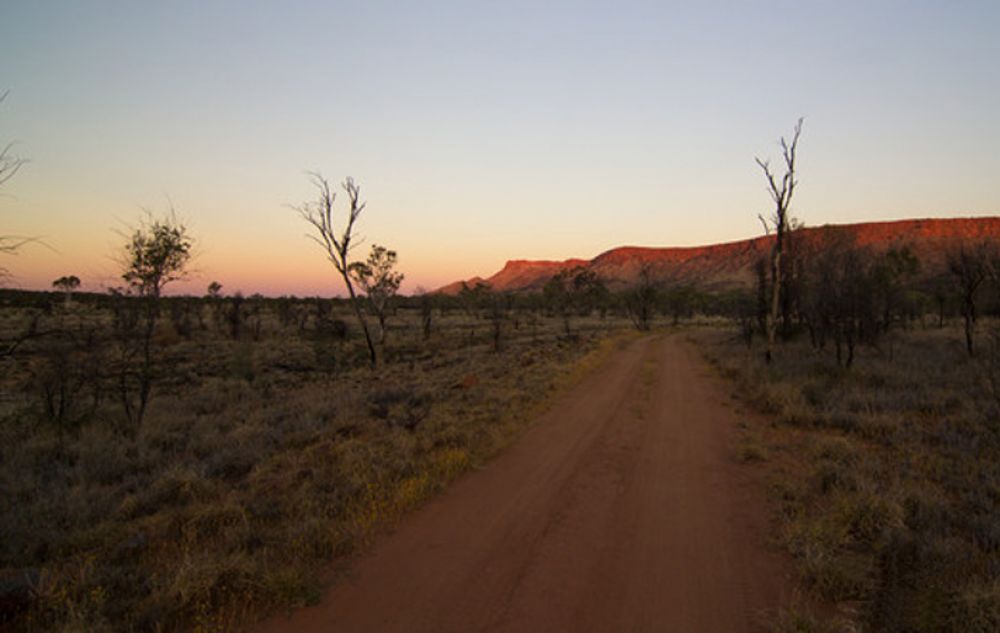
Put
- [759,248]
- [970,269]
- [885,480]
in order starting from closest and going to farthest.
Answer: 1. [885,480]
2. [970,269]
3. [759,248]

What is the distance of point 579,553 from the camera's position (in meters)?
5.18

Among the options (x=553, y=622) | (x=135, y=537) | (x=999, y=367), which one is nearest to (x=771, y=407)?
(x=999, y=367)

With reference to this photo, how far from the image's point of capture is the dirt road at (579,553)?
13.5 ft

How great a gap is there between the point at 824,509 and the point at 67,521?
31.3ft

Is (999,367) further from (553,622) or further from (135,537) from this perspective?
(135,537)

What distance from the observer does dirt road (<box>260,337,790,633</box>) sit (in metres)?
4.12

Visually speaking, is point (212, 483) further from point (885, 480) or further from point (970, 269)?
point (970, 269)

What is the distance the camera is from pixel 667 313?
8144cm

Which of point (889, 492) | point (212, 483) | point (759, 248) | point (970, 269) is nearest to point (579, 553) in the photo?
point (889, 492)

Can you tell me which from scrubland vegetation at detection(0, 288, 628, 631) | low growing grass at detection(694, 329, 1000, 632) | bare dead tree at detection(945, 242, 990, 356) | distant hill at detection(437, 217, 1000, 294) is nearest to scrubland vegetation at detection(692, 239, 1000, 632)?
low growing grass at detection(694, 329, 1000, 632)

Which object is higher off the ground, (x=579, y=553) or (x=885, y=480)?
(x=885, y=480)

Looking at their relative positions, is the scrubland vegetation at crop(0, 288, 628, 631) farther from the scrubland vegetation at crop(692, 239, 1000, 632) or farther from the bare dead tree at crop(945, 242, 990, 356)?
the bare dead tree at crop(945, 242, 990, 356)

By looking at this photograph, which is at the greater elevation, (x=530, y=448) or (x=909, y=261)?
(x=909, y=261)

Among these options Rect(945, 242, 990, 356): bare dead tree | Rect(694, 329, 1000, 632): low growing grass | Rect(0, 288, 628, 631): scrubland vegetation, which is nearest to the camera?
Rect(694, 329, 1000, 632): low growing grass
